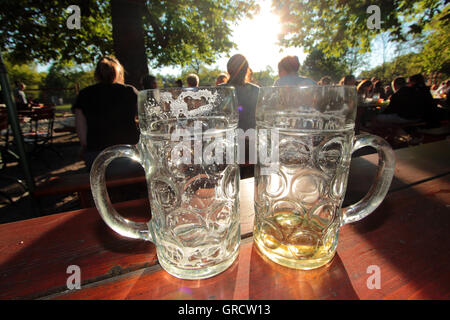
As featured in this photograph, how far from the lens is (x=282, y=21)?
4664 mm

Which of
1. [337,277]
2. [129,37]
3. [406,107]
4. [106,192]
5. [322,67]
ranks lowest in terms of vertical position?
[337,277]

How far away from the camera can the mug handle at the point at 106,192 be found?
34cm

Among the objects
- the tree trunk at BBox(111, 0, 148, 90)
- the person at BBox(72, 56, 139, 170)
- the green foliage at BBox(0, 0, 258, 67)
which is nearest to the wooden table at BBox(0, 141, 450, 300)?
the person at BBox(72, 56, 139, 170)

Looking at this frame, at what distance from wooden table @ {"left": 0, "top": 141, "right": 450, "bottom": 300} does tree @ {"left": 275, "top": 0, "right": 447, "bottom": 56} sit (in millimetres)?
3297

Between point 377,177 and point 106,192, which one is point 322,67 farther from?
point 106,192

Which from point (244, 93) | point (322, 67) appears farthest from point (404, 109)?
point (322, 67)

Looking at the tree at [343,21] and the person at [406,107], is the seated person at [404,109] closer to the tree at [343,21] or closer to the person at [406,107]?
the person at [406,107]

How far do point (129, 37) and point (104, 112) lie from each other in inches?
65.3

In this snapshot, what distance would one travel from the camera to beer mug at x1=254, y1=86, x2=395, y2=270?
344mm

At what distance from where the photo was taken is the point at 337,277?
1.08 feet

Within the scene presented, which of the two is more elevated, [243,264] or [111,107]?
[111,107]

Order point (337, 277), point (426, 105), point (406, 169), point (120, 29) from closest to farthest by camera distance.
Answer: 1. point (337, 277)
2. point (406, 169)
3. point (120, 29)
4. point (426, 105)

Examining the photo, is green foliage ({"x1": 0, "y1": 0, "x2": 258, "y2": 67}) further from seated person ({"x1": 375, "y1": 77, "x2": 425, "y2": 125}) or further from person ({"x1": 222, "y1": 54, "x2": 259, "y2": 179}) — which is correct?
seated person ({"x1": 375, "y1": 77, "x2": 425, "y2": 125})
